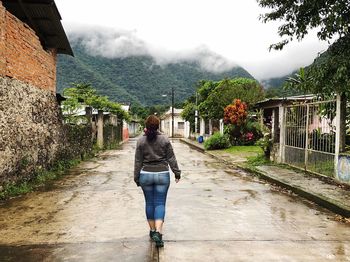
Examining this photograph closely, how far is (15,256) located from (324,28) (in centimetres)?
834

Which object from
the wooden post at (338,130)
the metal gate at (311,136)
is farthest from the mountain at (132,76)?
the wooden post at (338,130)

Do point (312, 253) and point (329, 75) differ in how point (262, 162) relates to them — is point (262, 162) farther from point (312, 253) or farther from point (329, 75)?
point (312, 253)

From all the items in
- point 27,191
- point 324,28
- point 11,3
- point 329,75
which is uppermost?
point 11,3

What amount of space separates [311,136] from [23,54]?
874 cm

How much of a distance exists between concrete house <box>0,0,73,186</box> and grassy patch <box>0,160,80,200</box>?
197mm

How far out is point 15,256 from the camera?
15.2 feet

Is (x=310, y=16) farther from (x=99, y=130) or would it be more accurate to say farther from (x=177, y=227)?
(x=99, y=130)

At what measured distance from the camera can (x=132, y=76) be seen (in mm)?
98250

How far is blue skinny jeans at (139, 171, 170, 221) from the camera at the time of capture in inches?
205

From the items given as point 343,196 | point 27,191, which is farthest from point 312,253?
point 27,191

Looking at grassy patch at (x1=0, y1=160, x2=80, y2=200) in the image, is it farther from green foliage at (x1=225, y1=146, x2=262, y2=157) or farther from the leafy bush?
the leafy bush

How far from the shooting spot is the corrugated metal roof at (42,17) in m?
11.0

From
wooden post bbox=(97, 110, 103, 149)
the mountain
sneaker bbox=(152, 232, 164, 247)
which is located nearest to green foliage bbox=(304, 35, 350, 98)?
sneaker bbox=(152, 232, 164, 247)

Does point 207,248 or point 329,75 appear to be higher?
point 329,75
